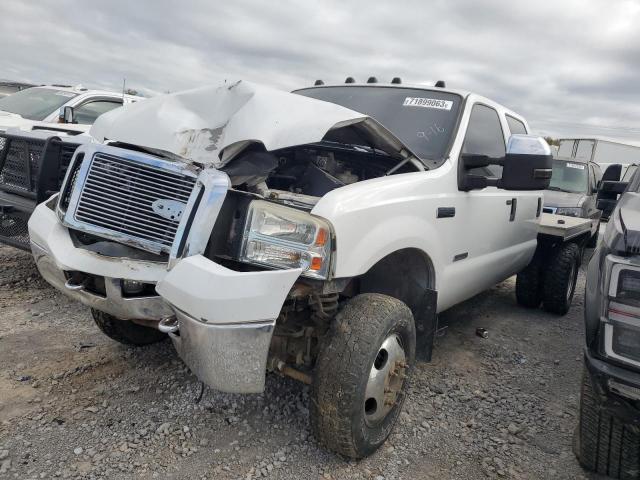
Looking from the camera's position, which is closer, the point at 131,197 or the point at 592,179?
the point at 131,197

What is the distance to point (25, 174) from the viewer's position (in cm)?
423

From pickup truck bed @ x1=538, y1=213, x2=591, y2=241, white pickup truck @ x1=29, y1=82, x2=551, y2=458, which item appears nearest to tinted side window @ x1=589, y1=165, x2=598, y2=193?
pickup truck bed @ x1=538, y1=213, x2=591, y2=241

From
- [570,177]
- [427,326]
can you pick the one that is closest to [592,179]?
[570,177]

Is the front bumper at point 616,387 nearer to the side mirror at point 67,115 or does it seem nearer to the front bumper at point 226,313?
the front bumper at point 226,313

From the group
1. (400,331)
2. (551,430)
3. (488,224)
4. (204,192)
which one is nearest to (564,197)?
(488,224)

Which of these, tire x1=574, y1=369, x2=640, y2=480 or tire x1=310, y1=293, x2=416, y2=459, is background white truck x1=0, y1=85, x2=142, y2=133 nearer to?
tire x1=310, y1=293, x2=416, y2=459

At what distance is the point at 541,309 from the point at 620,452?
318 centimetres

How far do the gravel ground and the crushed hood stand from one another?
1.43 meters

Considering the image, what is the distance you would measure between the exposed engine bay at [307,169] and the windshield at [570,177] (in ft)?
24.4

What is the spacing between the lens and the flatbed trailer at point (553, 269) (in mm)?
4867

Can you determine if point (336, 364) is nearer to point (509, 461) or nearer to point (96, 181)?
point (509, 461)

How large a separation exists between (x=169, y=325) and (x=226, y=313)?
38cm

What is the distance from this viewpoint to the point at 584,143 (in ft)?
60.0

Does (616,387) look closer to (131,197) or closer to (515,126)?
Result: (131,197)
